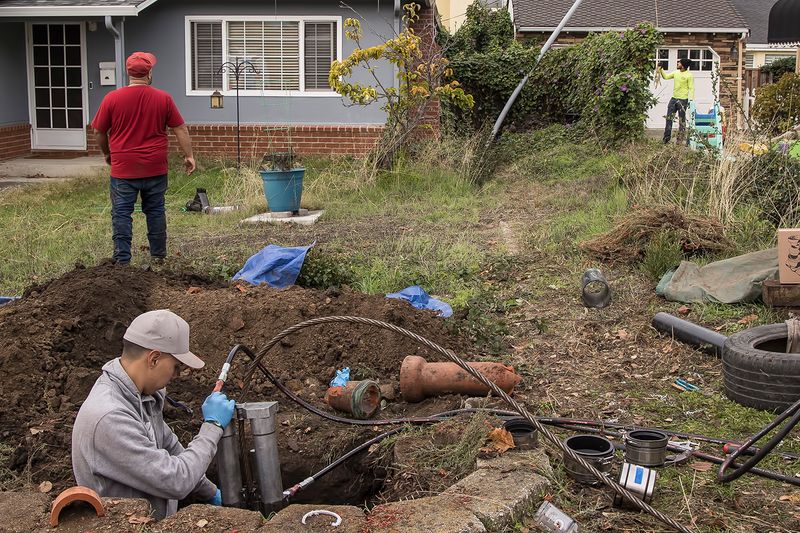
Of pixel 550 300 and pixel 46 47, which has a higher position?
pixel 46 47

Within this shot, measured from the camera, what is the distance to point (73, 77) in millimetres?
17109

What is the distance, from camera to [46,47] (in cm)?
1708

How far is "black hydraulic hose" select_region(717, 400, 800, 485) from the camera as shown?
349cm

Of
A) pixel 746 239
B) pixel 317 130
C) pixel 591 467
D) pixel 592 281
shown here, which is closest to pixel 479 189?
pixel 317 130

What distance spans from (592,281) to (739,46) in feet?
73.7

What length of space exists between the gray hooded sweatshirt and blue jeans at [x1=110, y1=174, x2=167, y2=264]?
422cm

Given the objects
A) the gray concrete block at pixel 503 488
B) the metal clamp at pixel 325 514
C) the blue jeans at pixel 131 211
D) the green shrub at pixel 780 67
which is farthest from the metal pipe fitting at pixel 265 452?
the green shrub at pixel 780 67

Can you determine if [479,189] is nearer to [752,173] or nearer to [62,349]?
[752,173]

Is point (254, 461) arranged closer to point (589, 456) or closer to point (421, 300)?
point (589, 456)

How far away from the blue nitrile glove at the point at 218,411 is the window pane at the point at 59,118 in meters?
15.2

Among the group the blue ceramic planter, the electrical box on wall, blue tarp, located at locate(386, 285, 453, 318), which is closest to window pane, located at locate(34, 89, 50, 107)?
the electrical box on wall

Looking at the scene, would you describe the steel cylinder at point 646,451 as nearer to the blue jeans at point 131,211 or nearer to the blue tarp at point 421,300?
the blue tarp at point 421,300

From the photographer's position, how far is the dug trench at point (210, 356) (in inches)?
169

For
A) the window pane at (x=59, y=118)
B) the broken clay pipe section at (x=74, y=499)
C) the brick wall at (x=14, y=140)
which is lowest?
the broken clay pipe section at (x=74, y=499)
